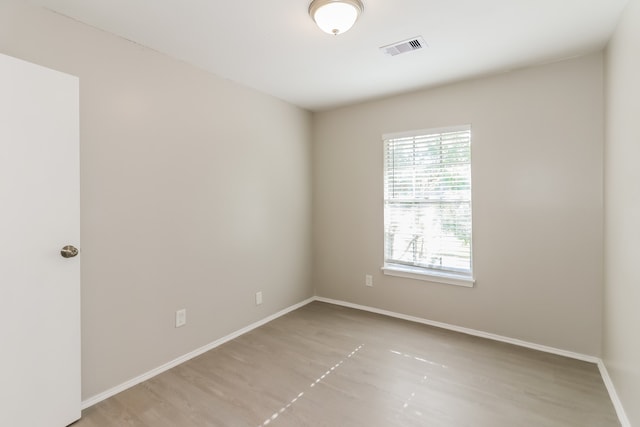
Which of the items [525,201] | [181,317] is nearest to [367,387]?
[181,317]

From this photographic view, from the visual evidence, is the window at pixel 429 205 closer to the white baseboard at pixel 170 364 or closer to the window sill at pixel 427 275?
the window sill at pixel 427 275

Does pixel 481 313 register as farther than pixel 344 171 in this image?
No

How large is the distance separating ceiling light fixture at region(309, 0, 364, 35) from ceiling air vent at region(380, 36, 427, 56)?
54cm

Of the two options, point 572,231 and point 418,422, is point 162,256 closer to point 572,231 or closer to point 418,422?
point 418,422

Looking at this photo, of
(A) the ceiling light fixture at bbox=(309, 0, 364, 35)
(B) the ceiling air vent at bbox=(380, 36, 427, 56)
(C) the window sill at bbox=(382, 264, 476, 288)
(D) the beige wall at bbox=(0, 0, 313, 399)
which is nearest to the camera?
(A) the ceiling light fixture at bbox=(309, 0, 364, 35)

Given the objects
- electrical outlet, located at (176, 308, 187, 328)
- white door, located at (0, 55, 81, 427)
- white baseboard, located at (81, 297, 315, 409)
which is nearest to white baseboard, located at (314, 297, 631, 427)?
white baseboard, located at (81, 297, 315, 409)

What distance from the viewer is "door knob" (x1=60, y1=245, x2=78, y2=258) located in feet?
5.83

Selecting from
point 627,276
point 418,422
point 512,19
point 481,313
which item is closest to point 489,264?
point 481,313

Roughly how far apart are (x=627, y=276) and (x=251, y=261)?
2.86 m

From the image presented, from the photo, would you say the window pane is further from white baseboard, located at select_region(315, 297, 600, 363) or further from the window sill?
white baseboard, located at select_region(315, 297, 600, 363)

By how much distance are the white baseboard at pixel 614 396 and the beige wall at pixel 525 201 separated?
195 mm

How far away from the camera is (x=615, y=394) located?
202 centimetres

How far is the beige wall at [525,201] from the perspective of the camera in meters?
2.52

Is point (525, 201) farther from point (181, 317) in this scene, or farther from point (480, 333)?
point (181, 317)
